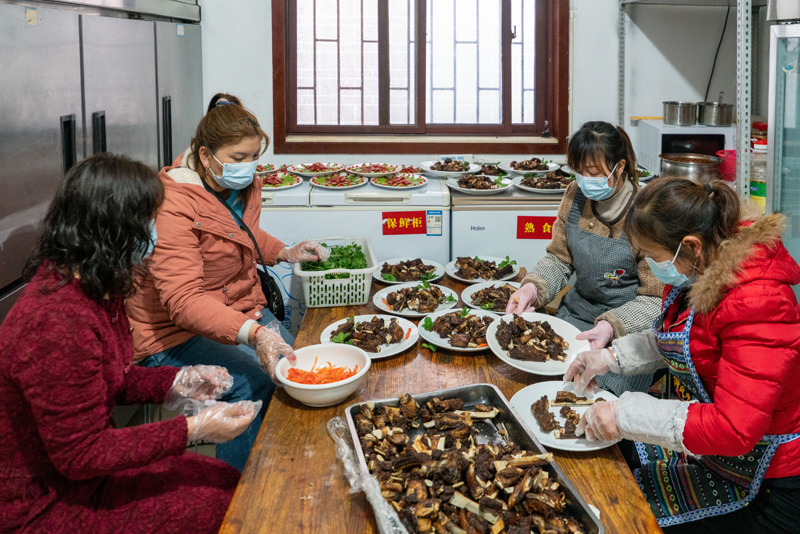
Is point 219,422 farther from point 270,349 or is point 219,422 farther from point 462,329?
point 462,329

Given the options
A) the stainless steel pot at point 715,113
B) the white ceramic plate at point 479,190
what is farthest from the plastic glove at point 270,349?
the stainless steel pot at point 715,113

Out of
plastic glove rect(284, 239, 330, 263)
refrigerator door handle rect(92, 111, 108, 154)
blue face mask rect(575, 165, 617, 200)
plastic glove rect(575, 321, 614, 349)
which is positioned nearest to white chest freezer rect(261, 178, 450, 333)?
plastic glove rect(284, 239, 330, 263)

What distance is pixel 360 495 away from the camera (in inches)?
53.9

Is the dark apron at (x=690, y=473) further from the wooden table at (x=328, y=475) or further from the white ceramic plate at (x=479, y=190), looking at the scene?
the white ceramic plate at (x=479, y=190)

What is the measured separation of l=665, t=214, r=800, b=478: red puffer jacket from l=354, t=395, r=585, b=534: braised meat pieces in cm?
40

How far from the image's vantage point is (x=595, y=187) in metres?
2.33

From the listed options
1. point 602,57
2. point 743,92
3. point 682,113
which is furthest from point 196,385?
point 602,57

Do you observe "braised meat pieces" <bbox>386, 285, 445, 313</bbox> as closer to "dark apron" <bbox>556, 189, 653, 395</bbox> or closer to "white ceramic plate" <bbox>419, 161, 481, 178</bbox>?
"dark apron" <bbox>556, 189, 653, 395</bbox>

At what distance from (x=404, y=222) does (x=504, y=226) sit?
0.52m

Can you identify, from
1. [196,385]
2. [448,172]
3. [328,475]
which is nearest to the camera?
[328,475]

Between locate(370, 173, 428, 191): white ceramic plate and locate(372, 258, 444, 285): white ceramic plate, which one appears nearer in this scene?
locate(372, 258, 444, 285): white ceramic plate

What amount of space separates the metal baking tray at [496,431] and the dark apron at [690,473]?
0.46m

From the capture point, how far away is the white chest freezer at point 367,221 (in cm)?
327

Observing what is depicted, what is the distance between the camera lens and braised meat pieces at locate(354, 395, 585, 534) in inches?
48.6
